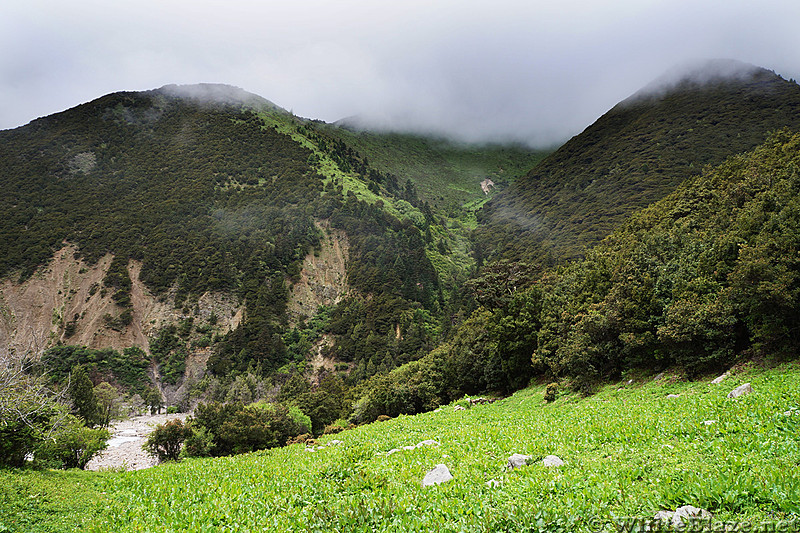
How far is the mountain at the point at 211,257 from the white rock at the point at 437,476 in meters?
91.8

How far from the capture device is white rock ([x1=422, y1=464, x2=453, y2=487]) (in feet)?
29.1

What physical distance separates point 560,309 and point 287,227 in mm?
126704

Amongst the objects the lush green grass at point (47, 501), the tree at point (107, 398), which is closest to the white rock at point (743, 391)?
the lush green grass at point (47, 501)

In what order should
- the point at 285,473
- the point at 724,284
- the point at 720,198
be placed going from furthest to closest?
1. the point at 720,198
2. the point at 724,284
3. the point at 285,473

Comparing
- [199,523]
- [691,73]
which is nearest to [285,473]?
[199,523]

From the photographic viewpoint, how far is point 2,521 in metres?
10.5

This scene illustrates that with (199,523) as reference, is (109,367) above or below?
below

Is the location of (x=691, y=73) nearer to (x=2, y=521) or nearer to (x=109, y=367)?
(x=2, y=521)

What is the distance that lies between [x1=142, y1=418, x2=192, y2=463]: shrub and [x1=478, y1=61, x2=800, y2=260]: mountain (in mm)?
85959

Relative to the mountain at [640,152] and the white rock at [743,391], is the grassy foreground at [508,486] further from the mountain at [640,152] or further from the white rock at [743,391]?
the mountain at [640,152]

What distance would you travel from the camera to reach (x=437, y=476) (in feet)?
30.1

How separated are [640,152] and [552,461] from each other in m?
154

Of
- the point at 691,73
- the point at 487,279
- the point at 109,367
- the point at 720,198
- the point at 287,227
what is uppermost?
the point at 691,73

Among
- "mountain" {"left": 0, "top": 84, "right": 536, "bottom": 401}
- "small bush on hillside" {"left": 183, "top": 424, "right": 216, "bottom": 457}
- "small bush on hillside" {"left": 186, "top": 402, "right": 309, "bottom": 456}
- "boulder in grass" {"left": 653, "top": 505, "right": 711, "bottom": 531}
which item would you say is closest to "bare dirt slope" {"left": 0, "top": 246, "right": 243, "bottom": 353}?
"mountain" {"left": 0, "top": 84, "right": 536, "bottom": 401}
